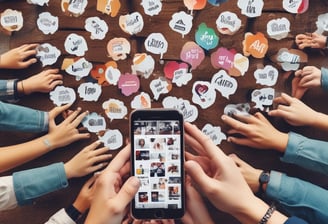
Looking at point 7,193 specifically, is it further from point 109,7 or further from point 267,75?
point 267,75

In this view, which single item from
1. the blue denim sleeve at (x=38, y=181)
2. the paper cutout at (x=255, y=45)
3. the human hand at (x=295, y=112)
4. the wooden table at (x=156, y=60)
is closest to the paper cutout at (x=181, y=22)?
the wooden table at (x=156, y=60)

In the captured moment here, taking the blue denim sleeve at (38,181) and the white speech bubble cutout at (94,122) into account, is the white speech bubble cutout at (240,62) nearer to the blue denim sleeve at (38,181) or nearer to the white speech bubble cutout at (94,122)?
the white speech bubble cutout at (94,122)

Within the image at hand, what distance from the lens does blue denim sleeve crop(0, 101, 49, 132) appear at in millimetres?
890

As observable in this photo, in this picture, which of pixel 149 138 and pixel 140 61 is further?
pixel 140 61

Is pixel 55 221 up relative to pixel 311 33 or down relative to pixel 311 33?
down

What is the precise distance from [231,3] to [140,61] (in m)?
0.20

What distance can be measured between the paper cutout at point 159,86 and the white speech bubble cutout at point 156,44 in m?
0.05

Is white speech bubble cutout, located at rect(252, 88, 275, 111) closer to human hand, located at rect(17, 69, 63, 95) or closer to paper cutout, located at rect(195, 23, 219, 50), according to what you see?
paper cutout, located at rect(195, 23, 219, 50)

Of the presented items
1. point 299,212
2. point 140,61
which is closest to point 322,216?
point 299,212

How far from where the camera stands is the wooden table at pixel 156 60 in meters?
0.93

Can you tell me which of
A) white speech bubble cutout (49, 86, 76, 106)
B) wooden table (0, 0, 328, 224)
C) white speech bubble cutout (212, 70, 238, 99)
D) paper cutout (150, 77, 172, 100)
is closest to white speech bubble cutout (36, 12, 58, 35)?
wooden table (0, 0, 328, 224)

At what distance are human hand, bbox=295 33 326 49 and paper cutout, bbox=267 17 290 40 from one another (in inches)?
1.0

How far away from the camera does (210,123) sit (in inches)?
36.9

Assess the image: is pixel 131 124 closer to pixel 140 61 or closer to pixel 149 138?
pixel 149 138
